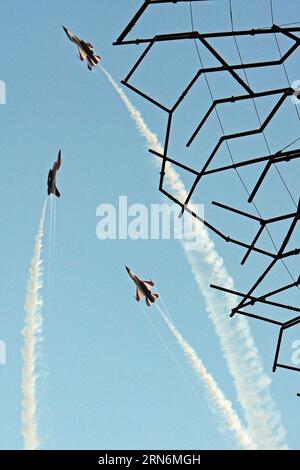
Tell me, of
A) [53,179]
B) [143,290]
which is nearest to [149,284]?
[143,290]

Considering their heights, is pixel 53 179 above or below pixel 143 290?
above

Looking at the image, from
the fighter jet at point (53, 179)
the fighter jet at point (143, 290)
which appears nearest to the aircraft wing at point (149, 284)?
the fighter jet at point (143, 290)

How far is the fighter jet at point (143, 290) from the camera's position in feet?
209

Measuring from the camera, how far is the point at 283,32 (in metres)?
18.2

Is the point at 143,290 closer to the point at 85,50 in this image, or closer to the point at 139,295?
the point at 139,295

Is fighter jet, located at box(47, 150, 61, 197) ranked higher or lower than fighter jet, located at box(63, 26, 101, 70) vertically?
lower

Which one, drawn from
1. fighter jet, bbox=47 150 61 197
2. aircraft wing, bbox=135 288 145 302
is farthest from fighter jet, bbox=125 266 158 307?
fighter jet, bbox=47 150 61 197

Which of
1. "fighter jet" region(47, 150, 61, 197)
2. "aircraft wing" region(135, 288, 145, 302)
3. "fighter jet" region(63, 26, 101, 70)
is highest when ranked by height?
"fighter jet" region(63, 26, 101, 70)

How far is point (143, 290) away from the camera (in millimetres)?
64375

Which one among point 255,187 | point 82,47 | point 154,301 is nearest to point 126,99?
point 82,47

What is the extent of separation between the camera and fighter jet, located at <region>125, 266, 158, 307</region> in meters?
63.8

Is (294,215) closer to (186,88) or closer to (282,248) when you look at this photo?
(282,248)

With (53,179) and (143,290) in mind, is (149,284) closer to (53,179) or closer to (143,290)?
(143,290)

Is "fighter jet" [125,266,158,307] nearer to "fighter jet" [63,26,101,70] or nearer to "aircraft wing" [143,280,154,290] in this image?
"aircraft wing" [143,280,154,290]
